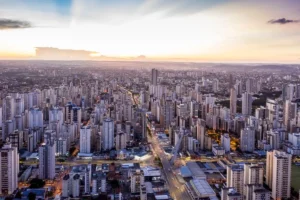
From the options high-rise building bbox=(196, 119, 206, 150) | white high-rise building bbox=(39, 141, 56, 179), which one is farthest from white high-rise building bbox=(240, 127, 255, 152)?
white high-rise building bbox=(39, 141, 56, 179)

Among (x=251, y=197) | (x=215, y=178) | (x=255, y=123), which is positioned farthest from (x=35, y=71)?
(x=251, y=197)

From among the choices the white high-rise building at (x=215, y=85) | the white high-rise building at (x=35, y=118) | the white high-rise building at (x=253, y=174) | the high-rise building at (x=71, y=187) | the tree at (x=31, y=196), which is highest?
the white high-rise building at (x=215, y=85)

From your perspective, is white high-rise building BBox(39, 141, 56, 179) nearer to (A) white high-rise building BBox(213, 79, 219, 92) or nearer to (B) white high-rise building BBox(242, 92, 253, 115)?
(B) white high-rise building BBox(242, 92, 253, 115)

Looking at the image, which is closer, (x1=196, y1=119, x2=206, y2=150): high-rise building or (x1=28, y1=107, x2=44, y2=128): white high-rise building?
(x1=196, y1=119, x2=206, y2=150): high-rise building

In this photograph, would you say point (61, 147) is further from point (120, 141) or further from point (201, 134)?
point (201, 134)

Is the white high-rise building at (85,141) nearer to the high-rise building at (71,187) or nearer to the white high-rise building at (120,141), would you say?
the white high-rise building at (120,141)

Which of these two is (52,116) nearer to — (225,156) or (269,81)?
(225,156)

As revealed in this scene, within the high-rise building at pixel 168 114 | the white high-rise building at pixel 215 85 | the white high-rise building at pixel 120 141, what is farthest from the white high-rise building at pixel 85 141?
the white high-rise building at pixel 215 85
